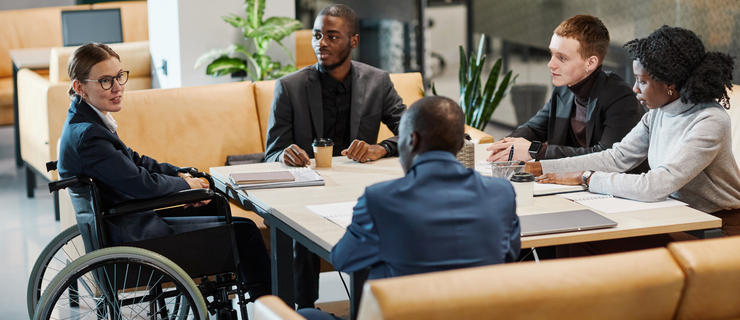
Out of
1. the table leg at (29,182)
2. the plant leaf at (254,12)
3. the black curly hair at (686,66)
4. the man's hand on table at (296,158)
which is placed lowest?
the table leg at (29,182)

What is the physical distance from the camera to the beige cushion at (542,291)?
1.22 metres

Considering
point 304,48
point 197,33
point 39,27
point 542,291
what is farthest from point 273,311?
point 39,27

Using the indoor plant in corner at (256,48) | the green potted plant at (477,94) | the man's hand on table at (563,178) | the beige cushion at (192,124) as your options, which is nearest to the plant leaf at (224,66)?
the indoor plant in corner at (256,48)

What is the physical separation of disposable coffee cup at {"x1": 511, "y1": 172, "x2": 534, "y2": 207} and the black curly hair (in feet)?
1.90

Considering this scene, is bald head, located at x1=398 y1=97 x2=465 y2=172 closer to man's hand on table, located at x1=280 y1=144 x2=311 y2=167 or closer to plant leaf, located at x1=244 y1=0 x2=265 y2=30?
man's hand on table, located at x1=280 y1=144 x2=311 y2=167

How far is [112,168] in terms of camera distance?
7.48ft

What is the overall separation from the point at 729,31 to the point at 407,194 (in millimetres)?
3494

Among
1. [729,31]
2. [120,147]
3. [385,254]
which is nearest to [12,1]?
[120,147]

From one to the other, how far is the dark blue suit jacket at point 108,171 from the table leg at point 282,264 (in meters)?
0.41

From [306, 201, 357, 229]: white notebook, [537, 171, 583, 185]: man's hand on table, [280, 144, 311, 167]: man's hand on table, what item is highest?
[280, 144, 311, 167]: man's hand on table

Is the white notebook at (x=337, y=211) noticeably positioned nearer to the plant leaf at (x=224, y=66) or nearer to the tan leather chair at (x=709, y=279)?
the tan leather chair at (x=709, y=279)

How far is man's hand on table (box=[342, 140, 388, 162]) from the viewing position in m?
2.89

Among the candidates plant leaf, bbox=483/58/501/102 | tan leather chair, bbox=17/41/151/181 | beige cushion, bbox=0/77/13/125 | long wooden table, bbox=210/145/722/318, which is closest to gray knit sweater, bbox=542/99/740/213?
long wooden table, bbox=210/145/722/318

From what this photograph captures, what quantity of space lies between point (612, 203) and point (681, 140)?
32 centimetres
